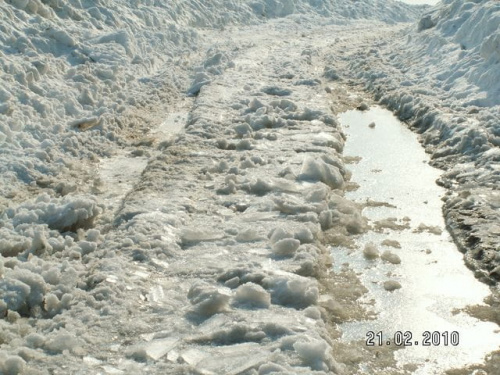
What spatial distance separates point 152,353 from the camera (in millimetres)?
4156

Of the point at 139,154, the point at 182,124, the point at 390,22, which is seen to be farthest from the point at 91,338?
the point at 390,22

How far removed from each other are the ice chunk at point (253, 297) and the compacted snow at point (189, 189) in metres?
0.01

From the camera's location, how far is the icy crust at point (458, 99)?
20.9 feet

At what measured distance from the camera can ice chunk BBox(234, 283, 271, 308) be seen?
4.77 metres

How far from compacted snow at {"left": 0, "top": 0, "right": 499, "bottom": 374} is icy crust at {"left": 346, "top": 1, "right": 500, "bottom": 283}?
4cm

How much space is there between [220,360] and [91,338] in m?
0.89

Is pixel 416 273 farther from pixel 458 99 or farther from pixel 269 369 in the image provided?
pixel 458 99

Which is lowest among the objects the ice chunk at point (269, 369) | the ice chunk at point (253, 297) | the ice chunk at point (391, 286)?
the ice chunk at point (269, 369)

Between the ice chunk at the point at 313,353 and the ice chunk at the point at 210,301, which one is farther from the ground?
the ice chunk at the point at 210,301

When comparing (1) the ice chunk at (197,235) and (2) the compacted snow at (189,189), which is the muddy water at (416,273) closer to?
(2) the compacted snow at (189,189)

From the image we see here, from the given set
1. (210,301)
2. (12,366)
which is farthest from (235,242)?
(12,366)

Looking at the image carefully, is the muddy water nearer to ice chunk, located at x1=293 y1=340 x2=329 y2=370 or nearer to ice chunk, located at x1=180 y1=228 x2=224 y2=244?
ice chunk, located at x1=293 y1=340 x2=329 y2=370

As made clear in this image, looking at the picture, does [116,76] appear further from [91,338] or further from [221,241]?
[91,338]

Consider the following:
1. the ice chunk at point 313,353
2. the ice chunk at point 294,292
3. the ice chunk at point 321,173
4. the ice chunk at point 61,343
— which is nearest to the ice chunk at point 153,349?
the ice chunk at point 61,343
